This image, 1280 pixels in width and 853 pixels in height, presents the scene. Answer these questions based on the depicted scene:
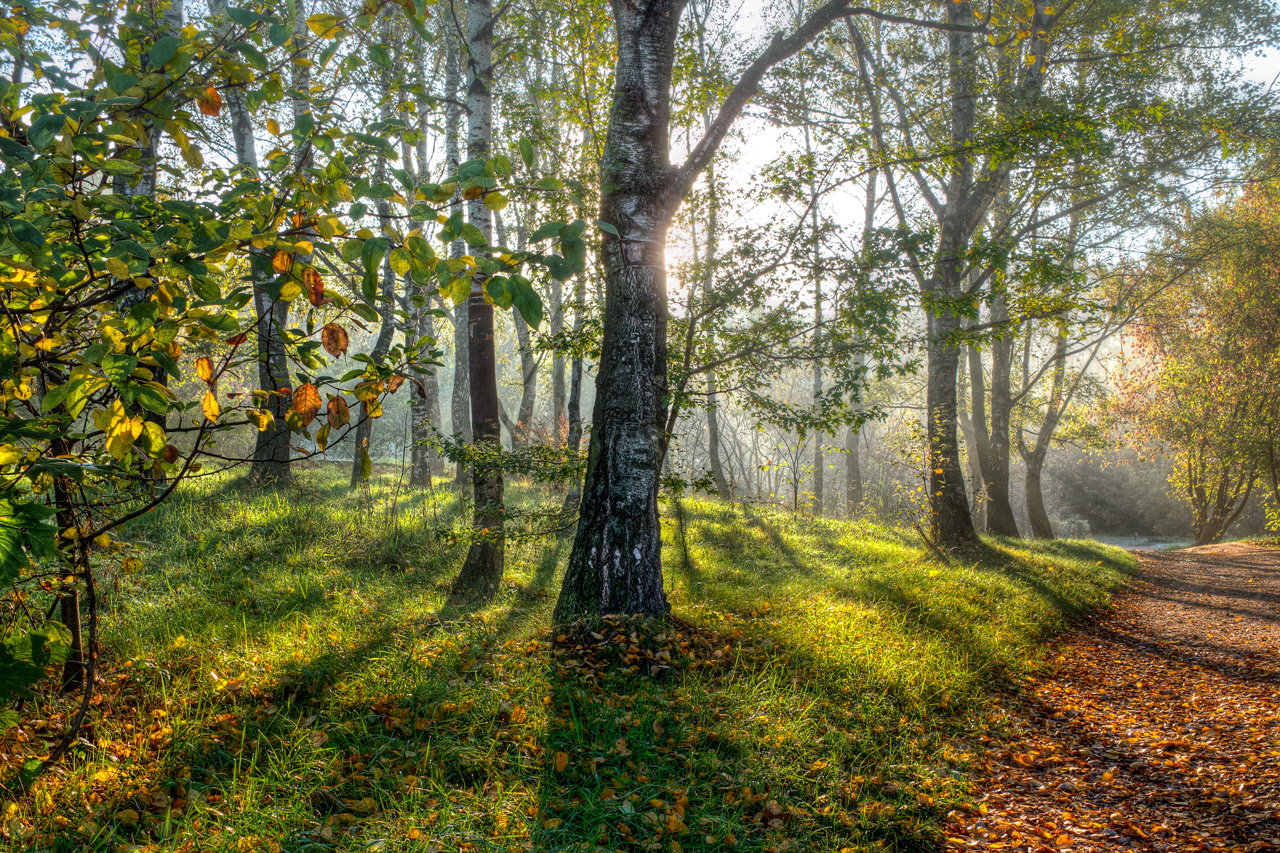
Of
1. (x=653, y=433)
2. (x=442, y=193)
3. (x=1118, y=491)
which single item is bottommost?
(x=1118, y=491)

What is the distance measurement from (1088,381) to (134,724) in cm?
1997

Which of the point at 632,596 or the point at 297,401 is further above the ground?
the point at 297,401

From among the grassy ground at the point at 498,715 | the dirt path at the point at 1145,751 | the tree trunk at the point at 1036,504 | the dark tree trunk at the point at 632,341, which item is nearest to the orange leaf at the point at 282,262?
the grassy ground at the point at 498,715

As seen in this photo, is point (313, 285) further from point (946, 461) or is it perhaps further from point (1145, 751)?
point (946, 461)

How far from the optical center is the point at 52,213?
152 centimetres

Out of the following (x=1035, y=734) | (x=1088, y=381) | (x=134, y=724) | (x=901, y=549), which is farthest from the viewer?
(x=1088, y=381)

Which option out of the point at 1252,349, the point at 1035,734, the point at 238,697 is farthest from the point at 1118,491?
the point at 238,697

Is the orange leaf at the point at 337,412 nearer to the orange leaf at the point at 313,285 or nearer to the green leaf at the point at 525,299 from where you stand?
the orange leaf at the point at 313,285

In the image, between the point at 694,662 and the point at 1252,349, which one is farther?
the point at 1252,349

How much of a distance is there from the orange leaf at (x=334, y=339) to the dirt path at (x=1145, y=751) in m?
3.37

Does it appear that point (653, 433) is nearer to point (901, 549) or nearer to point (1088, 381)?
point (901, 549)

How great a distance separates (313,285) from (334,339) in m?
0.23

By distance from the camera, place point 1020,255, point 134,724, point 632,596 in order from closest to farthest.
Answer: point 134,724 < point 632,596 < point 1020,255

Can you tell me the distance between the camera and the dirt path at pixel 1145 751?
2.94 m
